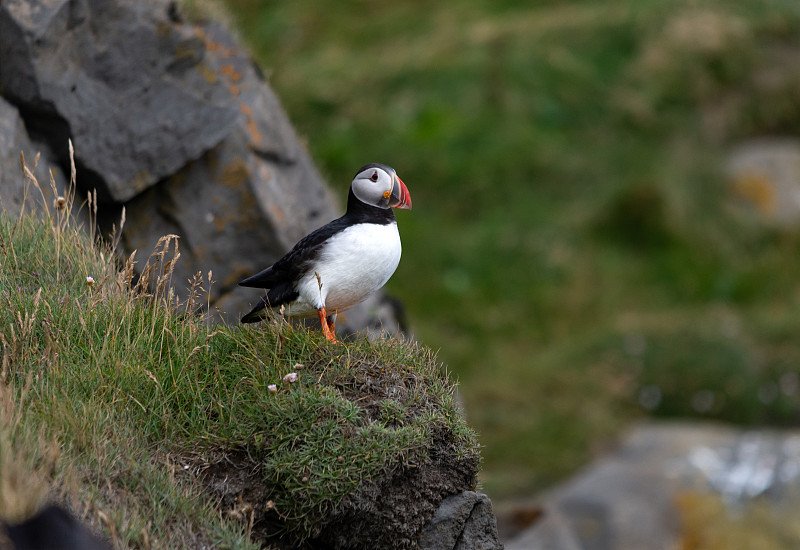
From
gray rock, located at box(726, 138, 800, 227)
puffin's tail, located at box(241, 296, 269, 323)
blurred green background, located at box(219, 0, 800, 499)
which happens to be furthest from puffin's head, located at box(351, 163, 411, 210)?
gray rock, located at box(726, 138, 800, 227)

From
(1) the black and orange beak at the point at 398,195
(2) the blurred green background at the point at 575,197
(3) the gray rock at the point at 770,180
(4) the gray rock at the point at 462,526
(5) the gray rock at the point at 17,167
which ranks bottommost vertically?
(3) the gray rock at the point at 770,180

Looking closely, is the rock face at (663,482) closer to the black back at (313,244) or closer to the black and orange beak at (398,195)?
the black back at (313,244)

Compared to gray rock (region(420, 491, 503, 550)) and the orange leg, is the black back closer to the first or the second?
the orange leg

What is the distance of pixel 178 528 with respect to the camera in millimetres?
3990

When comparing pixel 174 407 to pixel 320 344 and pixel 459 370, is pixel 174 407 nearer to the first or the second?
pixel 320 344

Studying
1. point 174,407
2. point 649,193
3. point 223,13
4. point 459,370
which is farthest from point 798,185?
point 174,407

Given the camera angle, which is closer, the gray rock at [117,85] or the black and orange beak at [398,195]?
the black and orange beak at [398,195]

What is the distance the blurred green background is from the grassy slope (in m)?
7.58

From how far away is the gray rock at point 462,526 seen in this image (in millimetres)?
4617

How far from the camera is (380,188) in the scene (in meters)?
5.32

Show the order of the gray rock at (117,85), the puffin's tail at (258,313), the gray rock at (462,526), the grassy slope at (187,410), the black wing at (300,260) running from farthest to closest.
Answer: the gray rock at (117,85) < the puffin's tail at (258,313) < the black wing at (300,260) < the gray rock at (462,526) < the grassy slope at (187,410)

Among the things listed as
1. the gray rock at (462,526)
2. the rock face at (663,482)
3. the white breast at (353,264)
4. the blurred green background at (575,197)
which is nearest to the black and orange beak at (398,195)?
the white breast at (353,264)

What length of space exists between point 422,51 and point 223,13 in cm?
981

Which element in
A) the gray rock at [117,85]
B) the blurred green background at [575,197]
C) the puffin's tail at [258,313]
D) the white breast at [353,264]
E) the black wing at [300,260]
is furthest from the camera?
the blurred green background at [575,197]
